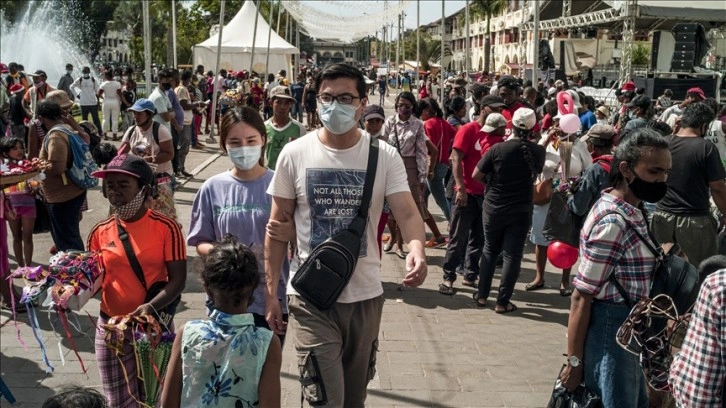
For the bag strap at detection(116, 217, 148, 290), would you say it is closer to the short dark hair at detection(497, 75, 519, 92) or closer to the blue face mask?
the blue face mask

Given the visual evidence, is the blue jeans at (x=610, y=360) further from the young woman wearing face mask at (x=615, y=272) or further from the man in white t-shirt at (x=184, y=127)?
the man in white t-shirt at (x=184, y=127)

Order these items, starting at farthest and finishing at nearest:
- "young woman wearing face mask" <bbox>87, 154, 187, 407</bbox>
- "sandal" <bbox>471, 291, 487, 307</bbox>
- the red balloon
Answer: "sandal" <bbox>471, 291, 487, 307</bbox>
the red balloon
"young woman wearing face mask" <bbox>87, 154, 187, 407</bbox>

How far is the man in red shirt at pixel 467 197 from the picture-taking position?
7.83 m

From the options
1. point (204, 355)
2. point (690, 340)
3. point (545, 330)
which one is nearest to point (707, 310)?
point (690, 340)

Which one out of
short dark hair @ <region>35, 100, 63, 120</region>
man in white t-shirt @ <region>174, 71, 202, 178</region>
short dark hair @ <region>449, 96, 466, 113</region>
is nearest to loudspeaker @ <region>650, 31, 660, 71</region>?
man in white t-shirt @ <region>174, 71, 202, 178</region>

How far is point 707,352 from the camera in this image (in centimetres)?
240

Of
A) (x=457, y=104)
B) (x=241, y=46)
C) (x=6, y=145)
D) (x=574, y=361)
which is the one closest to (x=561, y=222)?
(x=574, y=361)

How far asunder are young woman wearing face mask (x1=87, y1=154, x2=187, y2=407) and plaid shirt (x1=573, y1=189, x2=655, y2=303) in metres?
2.01

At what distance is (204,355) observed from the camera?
9.48ft

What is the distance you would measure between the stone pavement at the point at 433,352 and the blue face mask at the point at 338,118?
4.42 ft

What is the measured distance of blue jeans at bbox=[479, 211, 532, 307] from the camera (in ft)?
23.2

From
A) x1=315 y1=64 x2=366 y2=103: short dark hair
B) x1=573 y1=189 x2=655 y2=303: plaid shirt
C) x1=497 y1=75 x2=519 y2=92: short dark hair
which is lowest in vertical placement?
x1=573 y1=189 x2=655 y2=303: plaid shirt

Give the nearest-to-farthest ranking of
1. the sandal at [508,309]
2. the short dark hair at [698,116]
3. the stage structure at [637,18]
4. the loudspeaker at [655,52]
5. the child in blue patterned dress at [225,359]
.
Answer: the child in blue patterned dress at [225,359] → the short dark hair at [698,116] → the sandal at [508,309] → the stage structure at [637,18] → the loudspeaker at [655,52]

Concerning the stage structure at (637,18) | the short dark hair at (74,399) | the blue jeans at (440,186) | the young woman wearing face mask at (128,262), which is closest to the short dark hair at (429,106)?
the blue jeans at (440,186)
